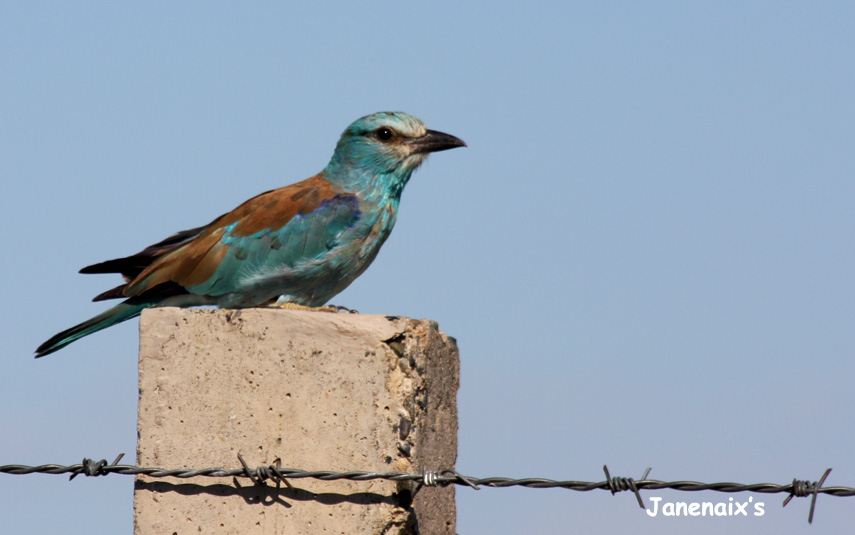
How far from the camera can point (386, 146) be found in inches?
252

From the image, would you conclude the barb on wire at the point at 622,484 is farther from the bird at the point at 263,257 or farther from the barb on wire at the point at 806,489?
the bird at the point at 263,257

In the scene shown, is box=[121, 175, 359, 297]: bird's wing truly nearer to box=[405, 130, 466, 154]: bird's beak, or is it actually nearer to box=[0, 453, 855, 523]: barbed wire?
box=[405, 130, 466, 154]: bird's beak

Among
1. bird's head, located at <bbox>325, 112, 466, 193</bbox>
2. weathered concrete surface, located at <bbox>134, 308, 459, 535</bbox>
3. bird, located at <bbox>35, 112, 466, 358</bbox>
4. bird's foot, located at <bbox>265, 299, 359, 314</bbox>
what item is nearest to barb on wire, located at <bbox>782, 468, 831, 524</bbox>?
weathered concrete surface, located at <bbox>134, 308, 459, 535</bbox>

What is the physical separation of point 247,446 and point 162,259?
245 centimetres

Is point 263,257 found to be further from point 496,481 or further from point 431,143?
point 496,481

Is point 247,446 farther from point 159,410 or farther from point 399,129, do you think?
point 399,129

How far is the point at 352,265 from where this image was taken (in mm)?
5781

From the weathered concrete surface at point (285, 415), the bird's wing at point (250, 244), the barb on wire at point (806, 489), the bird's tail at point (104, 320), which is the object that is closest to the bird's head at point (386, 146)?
the bird's wing at point (250, 244)

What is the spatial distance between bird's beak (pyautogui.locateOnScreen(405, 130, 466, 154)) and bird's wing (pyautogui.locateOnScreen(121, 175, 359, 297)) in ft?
2.40

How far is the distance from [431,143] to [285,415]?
3248 millimetres

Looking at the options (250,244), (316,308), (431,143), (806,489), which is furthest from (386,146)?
(806,489)

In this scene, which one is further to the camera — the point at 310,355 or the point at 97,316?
the point at 97,316

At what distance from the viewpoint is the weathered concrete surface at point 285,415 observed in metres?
3.51

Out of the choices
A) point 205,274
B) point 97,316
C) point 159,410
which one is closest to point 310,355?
point 159,410
